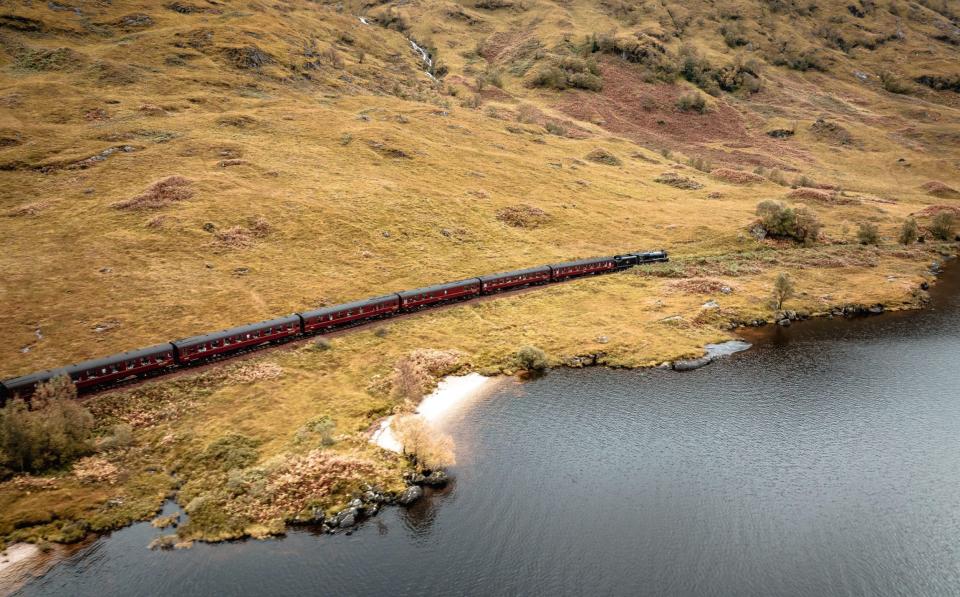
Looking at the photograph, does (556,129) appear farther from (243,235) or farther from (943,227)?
(243,235)

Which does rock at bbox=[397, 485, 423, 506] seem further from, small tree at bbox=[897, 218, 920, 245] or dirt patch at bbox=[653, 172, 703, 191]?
dirt patch at bbox=[653, 172, 703, 191]

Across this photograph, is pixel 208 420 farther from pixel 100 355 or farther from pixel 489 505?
pixel 489 505

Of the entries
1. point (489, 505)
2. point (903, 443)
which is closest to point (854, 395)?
point (903, 443)

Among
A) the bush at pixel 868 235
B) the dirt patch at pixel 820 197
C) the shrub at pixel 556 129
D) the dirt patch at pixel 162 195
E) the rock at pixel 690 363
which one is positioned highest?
the shrub at pixel 556 129

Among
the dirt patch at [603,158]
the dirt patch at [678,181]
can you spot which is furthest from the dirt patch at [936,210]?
the dirt patch at [603,158]

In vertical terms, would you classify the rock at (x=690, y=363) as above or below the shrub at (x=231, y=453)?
above

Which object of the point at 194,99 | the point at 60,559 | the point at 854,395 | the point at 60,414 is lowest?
the point at 60,559

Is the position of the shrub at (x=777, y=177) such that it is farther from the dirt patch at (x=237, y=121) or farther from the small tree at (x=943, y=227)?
the dirt patch at (x=237, y=121)

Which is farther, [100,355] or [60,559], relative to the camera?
[100,355]
